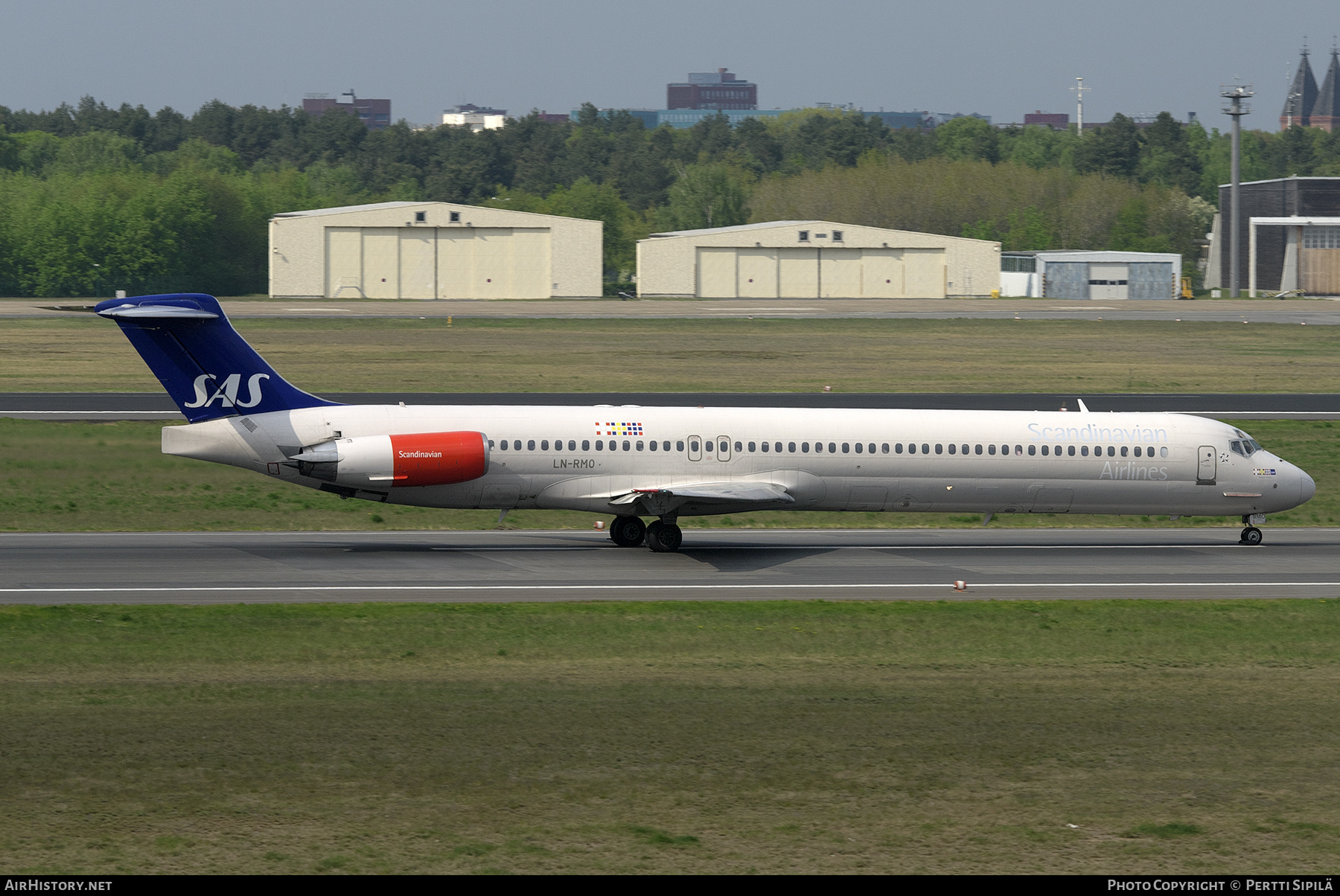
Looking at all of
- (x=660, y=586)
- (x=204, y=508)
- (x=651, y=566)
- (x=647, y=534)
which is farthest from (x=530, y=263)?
(x=660, y=586)

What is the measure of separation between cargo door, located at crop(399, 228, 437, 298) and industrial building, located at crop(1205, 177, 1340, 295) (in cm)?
7926

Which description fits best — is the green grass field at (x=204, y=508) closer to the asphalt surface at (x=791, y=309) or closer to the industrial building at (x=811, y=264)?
the asphalt surface at (x=791, y=309)

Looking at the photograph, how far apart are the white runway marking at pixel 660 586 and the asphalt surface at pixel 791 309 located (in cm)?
7169

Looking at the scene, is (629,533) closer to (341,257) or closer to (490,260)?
(490,260)

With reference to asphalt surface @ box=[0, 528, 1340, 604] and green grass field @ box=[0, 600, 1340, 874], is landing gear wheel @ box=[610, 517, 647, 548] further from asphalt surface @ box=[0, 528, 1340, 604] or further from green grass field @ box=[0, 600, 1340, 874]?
green grass field @ box=[0, 600, 1340, 874]

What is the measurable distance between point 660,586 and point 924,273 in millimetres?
111014

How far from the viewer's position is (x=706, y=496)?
32.0m

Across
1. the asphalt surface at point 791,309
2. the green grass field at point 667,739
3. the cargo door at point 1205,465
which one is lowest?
the green grass field at point 667,739

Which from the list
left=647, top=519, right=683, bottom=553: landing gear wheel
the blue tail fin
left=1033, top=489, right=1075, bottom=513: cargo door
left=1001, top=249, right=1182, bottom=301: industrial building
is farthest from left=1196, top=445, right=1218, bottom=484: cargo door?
left=1001, top=249, right=1182, bottom=301: industrial building

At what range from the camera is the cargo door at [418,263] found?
5054 inches

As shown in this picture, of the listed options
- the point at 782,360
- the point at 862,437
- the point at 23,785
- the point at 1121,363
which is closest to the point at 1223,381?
the point at 1121,363

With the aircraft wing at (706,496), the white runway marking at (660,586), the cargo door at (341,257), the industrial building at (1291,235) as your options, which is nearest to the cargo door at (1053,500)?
the white runway marking at (660,586)
